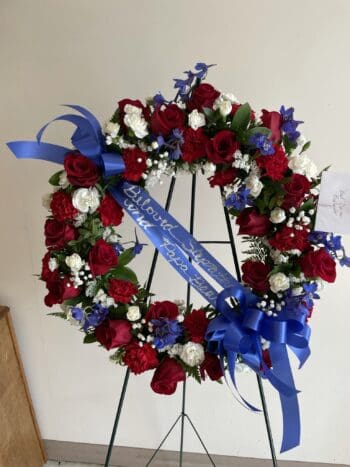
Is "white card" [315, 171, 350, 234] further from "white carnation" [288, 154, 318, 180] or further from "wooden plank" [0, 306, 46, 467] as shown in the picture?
"wooden plank" [0, 306, 46, 467]

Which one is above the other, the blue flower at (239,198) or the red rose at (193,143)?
the red rose at (193,143)

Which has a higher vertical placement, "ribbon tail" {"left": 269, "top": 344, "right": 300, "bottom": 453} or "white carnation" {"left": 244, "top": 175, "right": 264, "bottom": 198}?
"white carnation" {"left": 244, "top": 175, "right": 264, "bottom": 198}

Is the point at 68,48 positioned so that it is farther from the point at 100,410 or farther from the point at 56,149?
the point at 100,410

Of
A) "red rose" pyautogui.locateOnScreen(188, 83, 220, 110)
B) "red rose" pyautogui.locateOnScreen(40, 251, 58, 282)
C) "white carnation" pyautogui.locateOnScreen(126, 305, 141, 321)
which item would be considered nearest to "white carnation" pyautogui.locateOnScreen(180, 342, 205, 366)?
"white carnation" pyautogui.locateOnScreen(126, 305, 141, 321)

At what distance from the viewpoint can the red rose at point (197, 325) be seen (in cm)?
101

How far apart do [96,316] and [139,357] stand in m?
0.15

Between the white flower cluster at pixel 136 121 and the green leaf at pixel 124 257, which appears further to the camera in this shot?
the green leaf at pixel 124 257

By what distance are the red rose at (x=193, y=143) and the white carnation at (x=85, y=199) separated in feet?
0.78

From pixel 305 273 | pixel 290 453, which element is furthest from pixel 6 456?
pixel 305 273

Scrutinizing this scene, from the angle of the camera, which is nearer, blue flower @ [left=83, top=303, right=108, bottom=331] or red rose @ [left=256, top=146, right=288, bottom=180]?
red rose @ [left=256, top=146, right=288, bottom=180]

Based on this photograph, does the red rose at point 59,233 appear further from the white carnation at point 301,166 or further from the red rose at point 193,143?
the white carnation at point 301,166

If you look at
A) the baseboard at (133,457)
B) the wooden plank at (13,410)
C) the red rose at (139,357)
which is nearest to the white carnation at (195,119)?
the red rose at (139,357)

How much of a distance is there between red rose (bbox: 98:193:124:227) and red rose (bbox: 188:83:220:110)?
299 millimetres

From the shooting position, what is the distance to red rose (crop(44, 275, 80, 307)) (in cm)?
101
